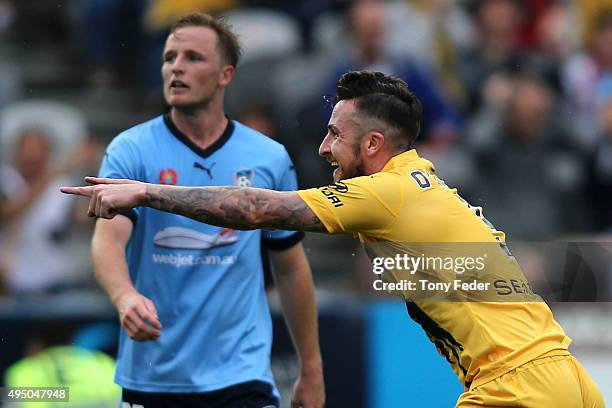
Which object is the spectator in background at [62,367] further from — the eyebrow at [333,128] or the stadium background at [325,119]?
the eyebrow at [333,128]

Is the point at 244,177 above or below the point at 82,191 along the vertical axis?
above

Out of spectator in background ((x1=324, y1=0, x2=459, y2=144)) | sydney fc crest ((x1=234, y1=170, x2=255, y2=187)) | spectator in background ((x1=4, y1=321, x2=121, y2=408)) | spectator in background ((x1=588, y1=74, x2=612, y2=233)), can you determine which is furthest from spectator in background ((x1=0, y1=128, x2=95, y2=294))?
spectator in background ((x1=588, y1=74, x2=612, y2=233))

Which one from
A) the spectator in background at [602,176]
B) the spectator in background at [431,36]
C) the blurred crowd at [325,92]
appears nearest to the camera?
the blurred crowd at [325,92]

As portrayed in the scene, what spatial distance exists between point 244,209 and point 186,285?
125 centimetres

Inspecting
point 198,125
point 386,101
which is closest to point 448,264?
point 386,101

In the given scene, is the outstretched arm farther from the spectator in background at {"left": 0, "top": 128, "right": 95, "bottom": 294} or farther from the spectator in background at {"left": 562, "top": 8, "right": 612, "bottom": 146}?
the spectator in background at {"left": 562, "top": 8, "right": 612, "bottom": 146}

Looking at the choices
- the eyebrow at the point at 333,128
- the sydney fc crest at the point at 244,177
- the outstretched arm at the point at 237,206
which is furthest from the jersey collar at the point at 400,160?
the sydney fc crest at the point at 244,177

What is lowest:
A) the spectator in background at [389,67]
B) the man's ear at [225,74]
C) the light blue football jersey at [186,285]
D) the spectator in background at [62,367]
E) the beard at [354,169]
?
the spectator in background at [62,367]

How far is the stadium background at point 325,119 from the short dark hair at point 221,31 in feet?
7.50

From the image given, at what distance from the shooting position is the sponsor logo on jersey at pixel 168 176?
5664 mm

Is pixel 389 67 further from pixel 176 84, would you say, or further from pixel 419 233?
pixel 419 233

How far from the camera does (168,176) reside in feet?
18.6

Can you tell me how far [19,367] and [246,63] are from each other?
3577 millimetres

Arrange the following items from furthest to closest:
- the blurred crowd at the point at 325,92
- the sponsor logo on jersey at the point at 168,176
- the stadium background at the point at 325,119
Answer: the blurred crowd at the point at 325,92 < the stadium background at the point at 325,119 < the sponsor logo on jersey at the point at 168,176
